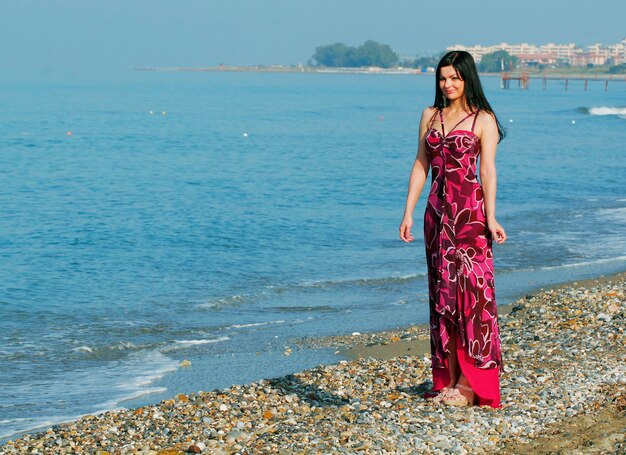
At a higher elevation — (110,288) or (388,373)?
(388,373)

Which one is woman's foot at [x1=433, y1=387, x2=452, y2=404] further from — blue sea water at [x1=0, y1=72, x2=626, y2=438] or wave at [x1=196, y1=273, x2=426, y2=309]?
wave at [x1=196, y1=273, x2=426, y2=309]

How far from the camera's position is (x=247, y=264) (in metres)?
16.6

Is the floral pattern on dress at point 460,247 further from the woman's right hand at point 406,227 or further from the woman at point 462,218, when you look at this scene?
the woman's right hand at point 406,227

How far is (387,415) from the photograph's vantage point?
617 centimetres

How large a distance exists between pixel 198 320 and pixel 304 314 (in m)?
1.31

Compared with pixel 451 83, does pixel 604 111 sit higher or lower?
lower

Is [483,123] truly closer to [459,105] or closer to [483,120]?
[483,120]

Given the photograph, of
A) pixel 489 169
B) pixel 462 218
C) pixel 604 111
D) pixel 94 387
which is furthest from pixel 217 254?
pixel 604 111

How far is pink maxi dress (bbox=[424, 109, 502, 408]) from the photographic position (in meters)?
5.95

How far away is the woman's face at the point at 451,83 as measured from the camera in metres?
5.93

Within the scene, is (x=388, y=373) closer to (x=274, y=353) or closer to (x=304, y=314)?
(x=274, y=353)

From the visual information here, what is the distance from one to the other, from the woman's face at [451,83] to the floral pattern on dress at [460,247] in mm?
237

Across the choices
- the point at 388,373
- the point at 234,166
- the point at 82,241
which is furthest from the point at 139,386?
the point at 234,166

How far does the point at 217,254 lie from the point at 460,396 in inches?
462
